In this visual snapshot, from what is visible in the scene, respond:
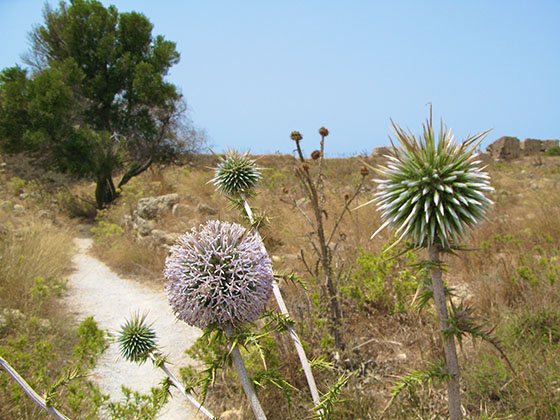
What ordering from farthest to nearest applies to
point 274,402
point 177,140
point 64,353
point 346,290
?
point 177,140 → point 64,353 → point 346,290 → point 274,402

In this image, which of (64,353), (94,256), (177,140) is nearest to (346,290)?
(64,353)

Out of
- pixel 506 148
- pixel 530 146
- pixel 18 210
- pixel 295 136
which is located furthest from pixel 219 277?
pixel 530 146

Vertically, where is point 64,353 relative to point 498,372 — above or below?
below

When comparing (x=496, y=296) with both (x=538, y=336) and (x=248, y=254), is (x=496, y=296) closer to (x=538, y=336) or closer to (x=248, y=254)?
(x=538, y=336)

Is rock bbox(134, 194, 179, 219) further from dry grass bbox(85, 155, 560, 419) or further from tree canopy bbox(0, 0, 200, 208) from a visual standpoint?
tree canopy bbox(0, 0, 200, 208)

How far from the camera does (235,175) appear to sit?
2855 millimetres

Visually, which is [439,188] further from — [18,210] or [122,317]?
[18,210]

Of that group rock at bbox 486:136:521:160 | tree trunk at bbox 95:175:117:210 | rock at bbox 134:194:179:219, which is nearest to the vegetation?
rock at bbox 134:194:179:219

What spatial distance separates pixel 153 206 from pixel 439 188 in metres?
9.12

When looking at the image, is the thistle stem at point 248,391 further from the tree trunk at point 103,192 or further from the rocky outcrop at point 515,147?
the rocky outcrop at point 515,147

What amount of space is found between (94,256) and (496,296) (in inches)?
364

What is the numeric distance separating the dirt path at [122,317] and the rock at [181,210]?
6.91 feet

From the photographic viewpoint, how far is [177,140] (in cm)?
1888

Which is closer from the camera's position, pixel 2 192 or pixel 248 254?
pixel 248 254
